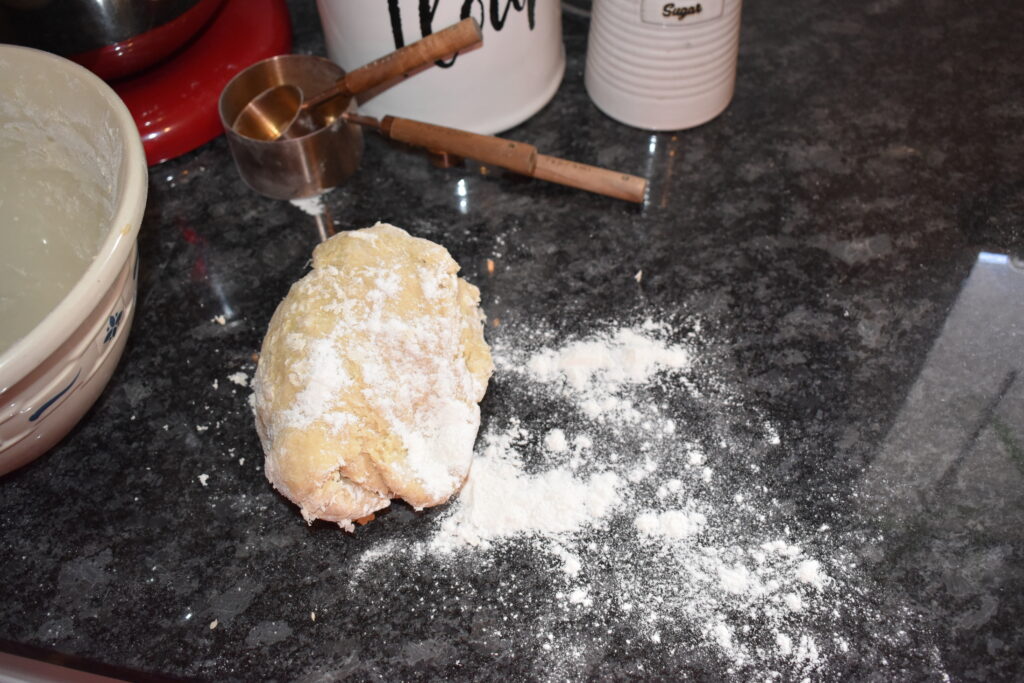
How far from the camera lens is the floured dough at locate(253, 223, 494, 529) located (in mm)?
721

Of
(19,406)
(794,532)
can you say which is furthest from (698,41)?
(19,406)

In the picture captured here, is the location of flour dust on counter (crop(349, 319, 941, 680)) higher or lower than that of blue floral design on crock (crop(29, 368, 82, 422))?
lower

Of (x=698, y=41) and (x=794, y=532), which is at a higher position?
(x=698, y=41)

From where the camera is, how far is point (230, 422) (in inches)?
34.0

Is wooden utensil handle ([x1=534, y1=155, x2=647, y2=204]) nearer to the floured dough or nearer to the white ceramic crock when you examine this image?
the floured dough

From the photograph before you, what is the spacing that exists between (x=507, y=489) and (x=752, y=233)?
1.53ft

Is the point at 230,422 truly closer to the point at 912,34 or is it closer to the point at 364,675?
the point at 364,675

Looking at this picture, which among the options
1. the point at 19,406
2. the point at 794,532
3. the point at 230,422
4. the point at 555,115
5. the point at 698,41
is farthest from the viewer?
the point at 555,115

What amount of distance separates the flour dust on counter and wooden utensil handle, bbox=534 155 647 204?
0.71 ft

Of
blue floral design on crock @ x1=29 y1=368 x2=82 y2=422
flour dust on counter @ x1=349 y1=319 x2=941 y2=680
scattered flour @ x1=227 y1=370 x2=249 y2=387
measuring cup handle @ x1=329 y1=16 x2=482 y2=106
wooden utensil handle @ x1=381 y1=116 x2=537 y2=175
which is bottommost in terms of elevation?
flour dust on counter @ x1=349 y1=319 x2=941 y2=680

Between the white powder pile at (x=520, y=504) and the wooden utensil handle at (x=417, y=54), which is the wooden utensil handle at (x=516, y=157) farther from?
the white powder pile at (x=520, y=504)

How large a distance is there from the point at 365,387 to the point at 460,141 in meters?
0.41

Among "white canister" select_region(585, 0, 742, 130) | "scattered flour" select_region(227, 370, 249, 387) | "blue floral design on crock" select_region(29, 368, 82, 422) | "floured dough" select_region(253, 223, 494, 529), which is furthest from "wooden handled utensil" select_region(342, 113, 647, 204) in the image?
"blue floral design on crock" select_region(29, 368, 82, 422)

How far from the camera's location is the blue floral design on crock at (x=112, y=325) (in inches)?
27.9
